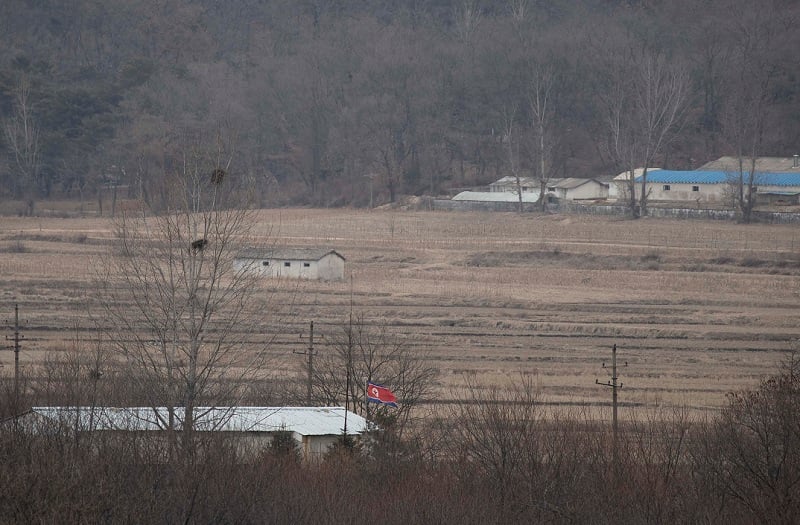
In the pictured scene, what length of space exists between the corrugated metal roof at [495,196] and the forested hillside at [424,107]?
131 inches

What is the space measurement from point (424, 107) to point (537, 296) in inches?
2200

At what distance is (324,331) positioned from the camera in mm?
37938

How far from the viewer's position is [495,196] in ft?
273

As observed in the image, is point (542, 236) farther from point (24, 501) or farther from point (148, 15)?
point (148, 15)

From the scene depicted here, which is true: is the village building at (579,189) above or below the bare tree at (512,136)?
below

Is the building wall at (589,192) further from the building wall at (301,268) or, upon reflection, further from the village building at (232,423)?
the village building at (232,423)

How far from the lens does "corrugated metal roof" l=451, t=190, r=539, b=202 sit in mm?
82125

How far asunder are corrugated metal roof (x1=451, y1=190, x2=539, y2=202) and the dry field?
6.54 m

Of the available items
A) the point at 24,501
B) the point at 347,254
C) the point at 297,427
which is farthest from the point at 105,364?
the point at 347,254

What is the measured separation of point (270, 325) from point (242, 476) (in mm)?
24175

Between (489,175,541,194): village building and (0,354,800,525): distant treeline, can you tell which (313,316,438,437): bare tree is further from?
(489,175,541,194): village building

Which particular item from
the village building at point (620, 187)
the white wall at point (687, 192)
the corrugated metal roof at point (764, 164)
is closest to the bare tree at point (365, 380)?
the white wall at point (687, 192)

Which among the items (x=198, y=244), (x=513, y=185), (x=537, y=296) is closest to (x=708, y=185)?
(x=513, y=185)

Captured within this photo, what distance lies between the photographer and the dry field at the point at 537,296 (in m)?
32.7
